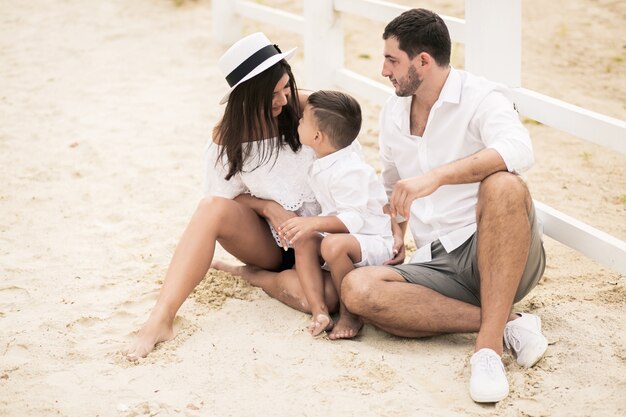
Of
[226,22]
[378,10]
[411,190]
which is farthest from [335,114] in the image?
[226,22]

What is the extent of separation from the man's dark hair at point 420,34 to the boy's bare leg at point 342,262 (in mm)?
755

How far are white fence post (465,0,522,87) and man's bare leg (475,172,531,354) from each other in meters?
0.97

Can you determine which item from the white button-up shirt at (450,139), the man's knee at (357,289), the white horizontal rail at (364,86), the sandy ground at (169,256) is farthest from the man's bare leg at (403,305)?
the white horizontal rail at (364,86)

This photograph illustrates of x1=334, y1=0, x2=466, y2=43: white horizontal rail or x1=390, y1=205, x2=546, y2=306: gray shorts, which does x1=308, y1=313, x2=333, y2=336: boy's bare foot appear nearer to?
x1=390, y1=205, x2=546, y2=306: gray shorts

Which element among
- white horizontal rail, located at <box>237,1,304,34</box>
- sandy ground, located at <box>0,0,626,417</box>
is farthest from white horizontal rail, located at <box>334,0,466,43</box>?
sandy ground, located at <box>0,0,626,417</box>

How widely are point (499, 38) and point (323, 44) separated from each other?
219cm

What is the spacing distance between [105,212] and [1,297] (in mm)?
1076

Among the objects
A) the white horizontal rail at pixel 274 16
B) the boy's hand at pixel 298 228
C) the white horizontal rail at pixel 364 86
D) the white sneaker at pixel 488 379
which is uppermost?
the white horizontal rail at pixel 274 16

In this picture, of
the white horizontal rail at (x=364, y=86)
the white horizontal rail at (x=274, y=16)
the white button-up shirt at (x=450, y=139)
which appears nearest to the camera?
the white button-up shirt at (x=450, y=139)

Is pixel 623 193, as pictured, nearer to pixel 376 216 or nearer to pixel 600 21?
pixel 376 216

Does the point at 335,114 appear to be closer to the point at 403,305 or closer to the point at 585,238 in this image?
the point at 403,305

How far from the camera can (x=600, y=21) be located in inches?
273

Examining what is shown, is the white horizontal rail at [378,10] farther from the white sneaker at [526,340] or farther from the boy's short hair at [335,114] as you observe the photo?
the white sneaker at [526,340]

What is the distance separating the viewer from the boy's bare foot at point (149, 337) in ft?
10.1
